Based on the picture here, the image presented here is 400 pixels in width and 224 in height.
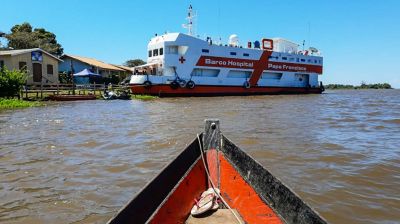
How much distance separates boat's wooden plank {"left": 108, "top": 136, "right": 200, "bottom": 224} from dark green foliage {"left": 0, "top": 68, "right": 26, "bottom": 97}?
20.8 m

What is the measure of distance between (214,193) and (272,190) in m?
0.74

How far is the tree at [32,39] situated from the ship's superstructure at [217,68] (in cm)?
1496

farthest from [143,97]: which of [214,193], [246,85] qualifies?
[214,193]

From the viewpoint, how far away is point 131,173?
5391 millimetres

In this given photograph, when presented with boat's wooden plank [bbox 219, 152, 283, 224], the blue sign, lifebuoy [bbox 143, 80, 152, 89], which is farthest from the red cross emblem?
boat's wooden plank [bbox 219, 152, 283, 224]

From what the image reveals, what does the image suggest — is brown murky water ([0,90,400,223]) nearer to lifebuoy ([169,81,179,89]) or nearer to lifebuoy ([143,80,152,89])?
lifebuoy ([143,80,152,89])

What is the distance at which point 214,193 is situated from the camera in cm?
327

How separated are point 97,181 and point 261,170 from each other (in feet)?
9.66

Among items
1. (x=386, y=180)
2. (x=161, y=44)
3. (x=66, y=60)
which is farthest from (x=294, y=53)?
(x=386, y=180)

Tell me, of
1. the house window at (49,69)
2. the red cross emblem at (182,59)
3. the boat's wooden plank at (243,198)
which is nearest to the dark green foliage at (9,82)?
the house window at (49,69)

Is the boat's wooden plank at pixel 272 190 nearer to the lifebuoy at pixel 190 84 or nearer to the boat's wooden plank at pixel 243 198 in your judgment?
the boat's wooden plank at pixel 243 198

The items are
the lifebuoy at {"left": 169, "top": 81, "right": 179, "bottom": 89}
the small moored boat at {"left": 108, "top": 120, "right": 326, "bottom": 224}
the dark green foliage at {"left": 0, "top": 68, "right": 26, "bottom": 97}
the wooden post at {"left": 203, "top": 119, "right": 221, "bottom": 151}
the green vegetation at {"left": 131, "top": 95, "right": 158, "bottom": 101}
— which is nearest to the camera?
the small moored boat at {"left": 108, "top": 120, "right": 326, "bottom": 224}

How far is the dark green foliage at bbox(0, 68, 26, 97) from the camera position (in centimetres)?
2085

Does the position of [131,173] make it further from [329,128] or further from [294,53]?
[294,53]
